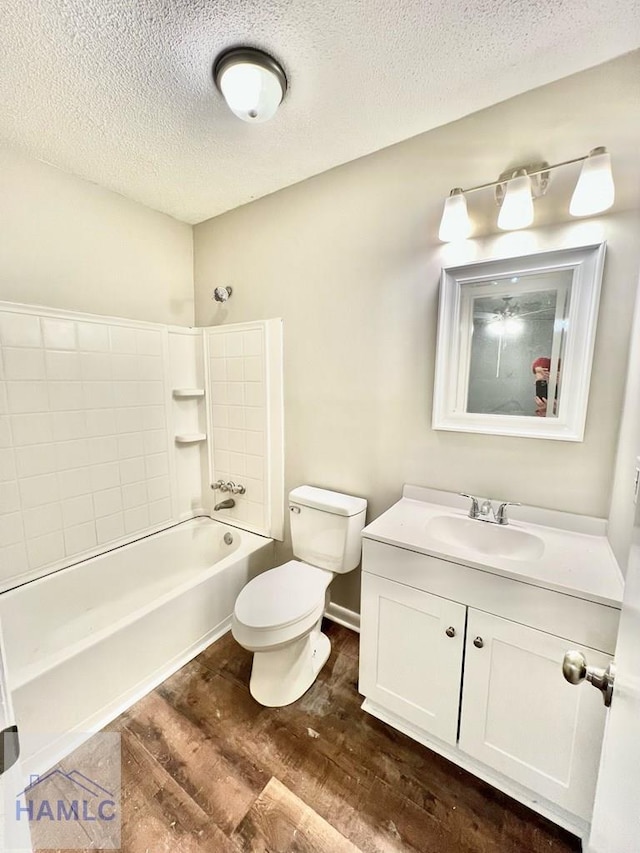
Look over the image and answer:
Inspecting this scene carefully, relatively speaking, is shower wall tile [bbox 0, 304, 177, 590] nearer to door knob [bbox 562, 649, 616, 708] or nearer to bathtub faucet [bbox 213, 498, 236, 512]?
bathtub faucet [bbox 213, 498, 236, 512]

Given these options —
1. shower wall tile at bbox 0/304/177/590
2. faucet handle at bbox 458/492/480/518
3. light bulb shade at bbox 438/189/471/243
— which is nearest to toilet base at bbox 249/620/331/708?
faucet handle at bbox 458/492/480/518

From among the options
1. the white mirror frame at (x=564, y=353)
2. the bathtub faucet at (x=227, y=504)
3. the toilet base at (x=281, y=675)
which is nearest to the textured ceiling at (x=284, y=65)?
the white mirror frame at (x=564, y=353)

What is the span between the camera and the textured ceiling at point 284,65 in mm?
1031

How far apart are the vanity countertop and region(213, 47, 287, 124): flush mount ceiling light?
5.20 feet

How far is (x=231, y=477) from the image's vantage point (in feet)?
7.79

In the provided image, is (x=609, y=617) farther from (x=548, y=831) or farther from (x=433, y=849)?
(x=433, y=849)

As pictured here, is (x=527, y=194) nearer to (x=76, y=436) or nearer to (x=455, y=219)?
(x=455, y=219)

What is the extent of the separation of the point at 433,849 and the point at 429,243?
218cm

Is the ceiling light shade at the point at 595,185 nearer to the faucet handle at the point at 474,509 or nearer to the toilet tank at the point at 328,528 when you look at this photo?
the faucet handle at the point at 474,509

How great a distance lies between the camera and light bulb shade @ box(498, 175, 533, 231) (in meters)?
1.25

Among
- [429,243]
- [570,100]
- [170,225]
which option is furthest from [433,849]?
[170,225]

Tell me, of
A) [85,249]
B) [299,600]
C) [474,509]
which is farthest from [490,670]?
[85,249]

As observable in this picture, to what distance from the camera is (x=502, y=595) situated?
1124mm

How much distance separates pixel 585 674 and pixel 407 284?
149 cm
